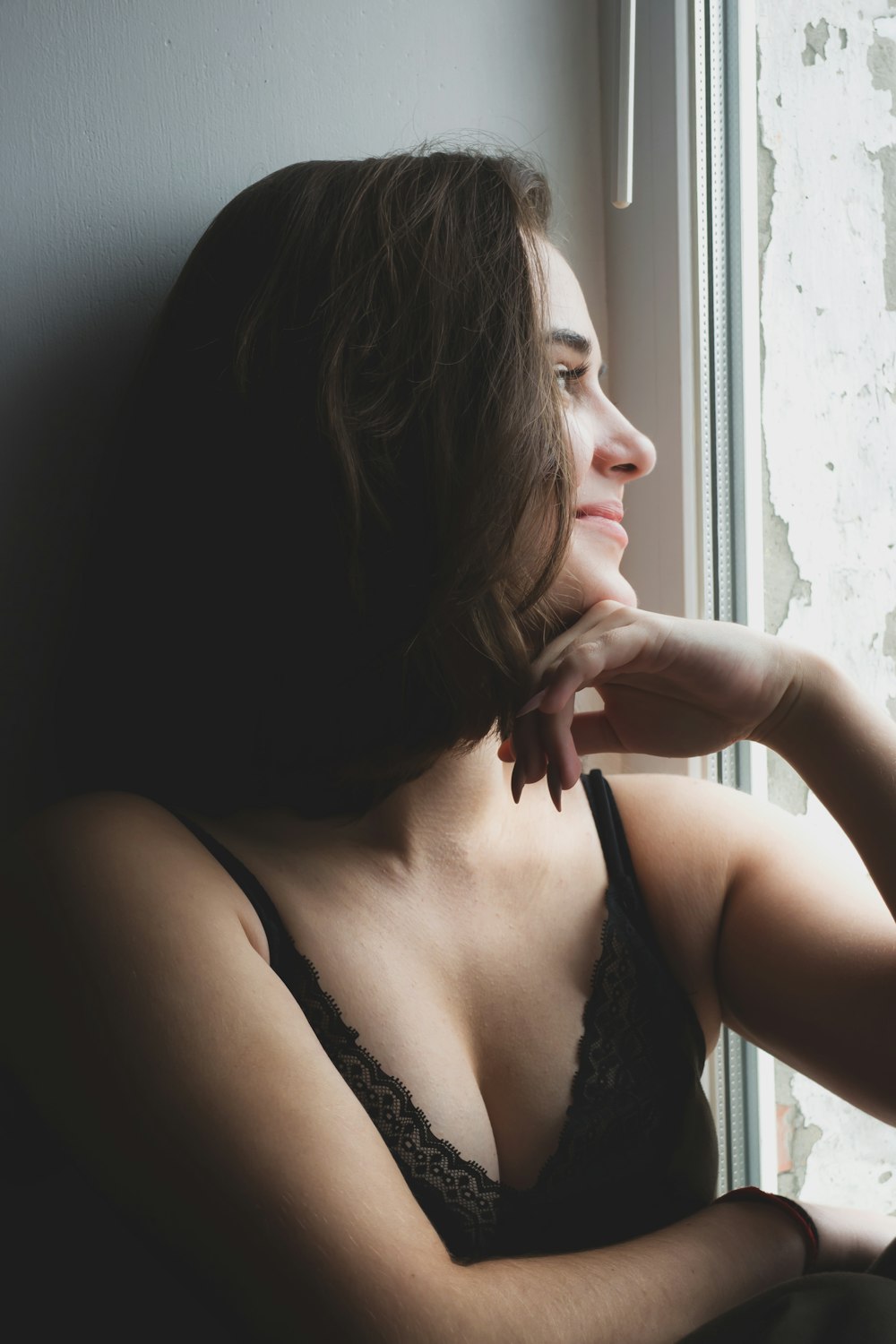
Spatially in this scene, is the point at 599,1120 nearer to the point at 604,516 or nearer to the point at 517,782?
the point at 517,782

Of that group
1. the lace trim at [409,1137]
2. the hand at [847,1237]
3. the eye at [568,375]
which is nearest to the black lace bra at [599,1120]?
the lace trim at [409,1137]

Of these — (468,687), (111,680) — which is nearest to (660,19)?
(468,687)

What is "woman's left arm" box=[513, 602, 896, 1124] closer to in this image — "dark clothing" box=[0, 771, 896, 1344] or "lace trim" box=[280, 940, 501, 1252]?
"dark clothing" box=[0, 771, 896, 1344]

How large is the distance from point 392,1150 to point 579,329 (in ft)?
2.49

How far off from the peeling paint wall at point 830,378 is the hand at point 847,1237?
0.27m

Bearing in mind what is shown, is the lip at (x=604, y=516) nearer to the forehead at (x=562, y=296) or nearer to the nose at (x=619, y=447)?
the nose at (x=619, y=447)

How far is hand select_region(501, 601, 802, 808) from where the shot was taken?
96cm

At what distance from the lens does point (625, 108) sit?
117 cm

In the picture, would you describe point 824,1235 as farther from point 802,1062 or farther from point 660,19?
point 660,19

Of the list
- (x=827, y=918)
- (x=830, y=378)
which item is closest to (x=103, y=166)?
(x=830, y=378)

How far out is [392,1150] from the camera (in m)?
0.84

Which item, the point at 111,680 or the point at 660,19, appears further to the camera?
the point at 660,19

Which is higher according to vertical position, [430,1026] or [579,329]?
[579,329]

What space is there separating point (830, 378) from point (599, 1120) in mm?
834
